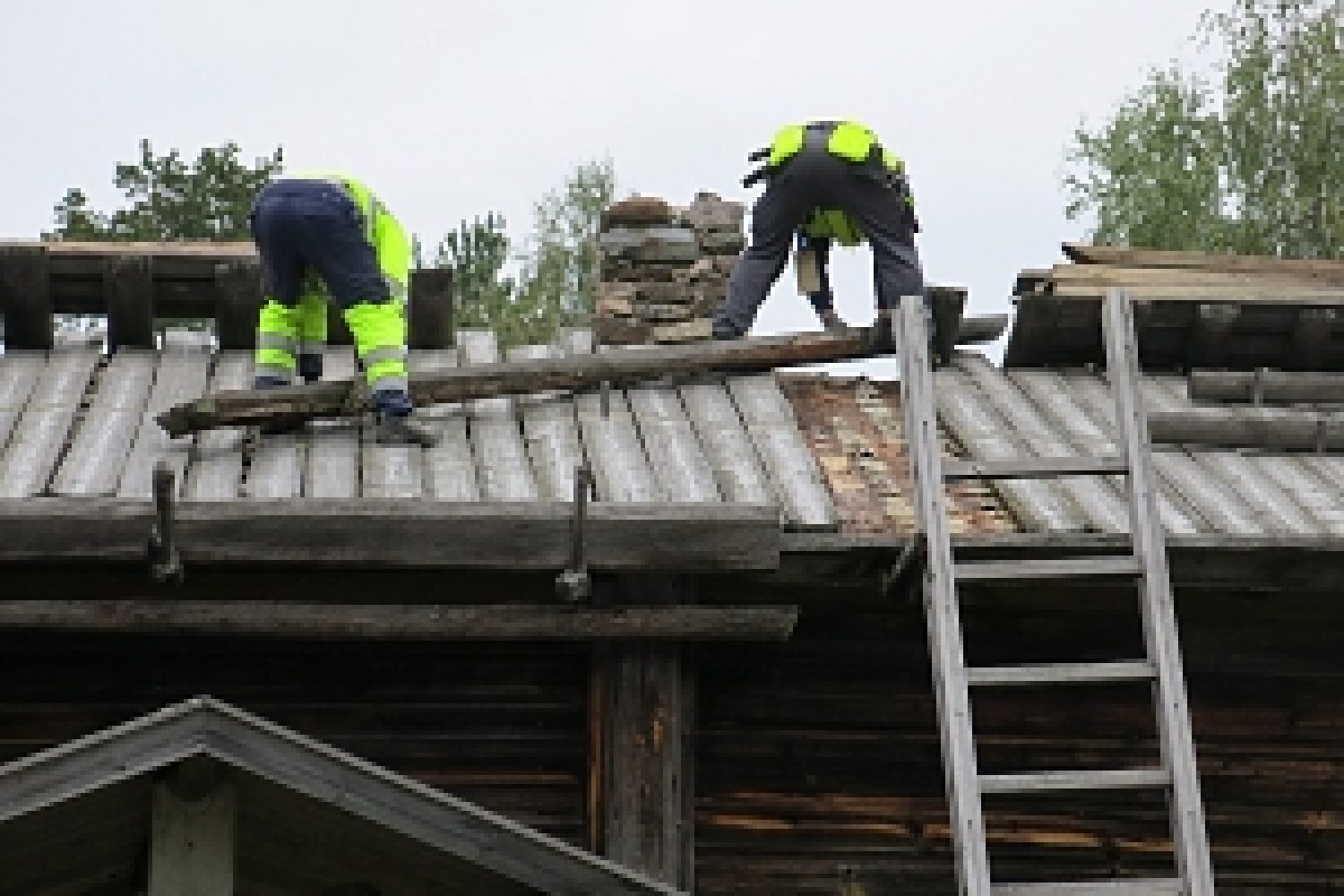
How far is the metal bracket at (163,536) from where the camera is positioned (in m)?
8.36

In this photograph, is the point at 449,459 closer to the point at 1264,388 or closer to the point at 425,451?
the point at 425,451

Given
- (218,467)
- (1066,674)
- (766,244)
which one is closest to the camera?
(1066,674)

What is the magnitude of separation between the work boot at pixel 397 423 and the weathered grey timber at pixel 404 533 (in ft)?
4.22

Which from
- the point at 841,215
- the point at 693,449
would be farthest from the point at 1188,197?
the point at 693,449

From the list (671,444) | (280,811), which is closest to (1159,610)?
(671,444)

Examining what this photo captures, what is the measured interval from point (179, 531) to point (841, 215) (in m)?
4.28

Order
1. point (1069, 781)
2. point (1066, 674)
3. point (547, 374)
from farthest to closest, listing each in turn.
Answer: point (547, 374)
point (1066, 674)
point (1069, 781)

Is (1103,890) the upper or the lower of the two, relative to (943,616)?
lower

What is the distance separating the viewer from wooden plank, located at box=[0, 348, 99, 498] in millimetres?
9133

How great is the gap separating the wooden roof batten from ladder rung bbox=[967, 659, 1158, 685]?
141 inches

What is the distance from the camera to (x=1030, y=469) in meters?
8.77

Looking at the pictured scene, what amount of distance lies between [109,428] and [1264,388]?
16.6 feet

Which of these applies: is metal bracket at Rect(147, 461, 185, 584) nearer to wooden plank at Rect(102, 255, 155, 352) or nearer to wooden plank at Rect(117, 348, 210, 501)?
wooden plank at Rect(117, 348, 210, 501)

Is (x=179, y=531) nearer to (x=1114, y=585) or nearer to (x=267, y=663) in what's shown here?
(x=267, y=663)
